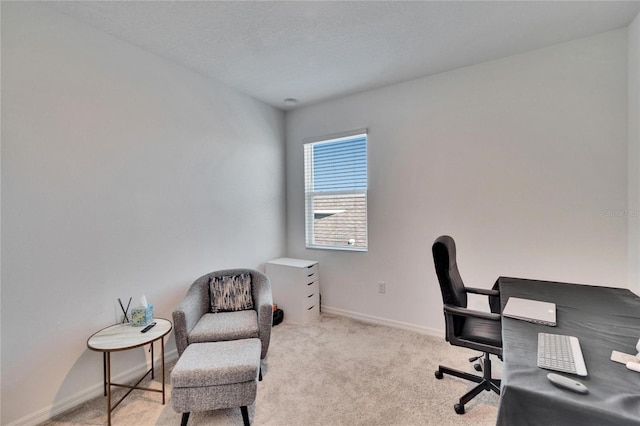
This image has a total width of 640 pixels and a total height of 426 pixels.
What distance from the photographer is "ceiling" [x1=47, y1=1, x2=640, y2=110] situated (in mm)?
1882

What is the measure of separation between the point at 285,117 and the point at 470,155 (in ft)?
8.04

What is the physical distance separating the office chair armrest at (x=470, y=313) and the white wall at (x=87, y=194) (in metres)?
2.28

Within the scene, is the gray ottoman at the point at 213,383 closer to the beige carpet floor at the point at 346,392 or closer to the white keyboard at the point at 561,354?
the beige carpet floor at the point at 346,392

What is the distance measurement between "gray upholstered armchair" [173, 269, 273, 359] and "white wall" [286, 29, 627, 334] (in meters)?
1.30

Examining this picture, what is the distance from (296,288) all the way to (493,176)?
93.6 inches

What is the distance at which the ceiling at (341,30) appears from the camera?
6.17ft

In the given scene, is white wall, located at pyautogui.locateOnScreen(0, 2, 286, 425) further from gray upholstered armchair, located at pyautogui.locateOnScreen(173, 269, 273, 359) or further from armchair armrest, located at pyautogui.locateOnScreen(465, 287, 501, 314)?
armchair armrest, located at pyautogui.locateOnScreen(465, 287, 501, 314)

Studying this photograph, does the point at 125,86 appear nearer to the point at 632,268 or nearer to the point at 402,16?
the point at 402,16

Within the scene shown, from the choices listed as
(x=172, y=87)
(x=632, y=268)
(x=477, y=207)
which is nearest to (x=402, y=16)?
(x=477, y=207)

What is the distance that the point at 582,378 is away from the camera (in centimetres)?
94

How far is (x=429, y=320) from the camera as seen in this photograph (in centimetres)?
295

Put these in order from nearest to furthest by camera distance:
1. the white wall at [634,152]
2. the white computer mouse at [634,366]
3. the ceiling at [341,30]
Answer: the white computer mouse at [634,366] → the ceiling at [341,30] → the white wall at [634,152]

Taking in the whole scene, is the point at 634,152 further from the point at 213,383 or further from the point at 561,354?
the point at 213,383

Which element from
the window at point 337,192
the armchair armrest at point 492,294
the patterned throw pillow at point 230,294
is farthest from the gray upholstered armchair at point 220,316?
the armchair armrest at point 492,294
